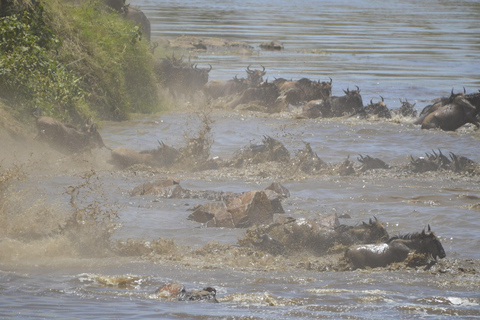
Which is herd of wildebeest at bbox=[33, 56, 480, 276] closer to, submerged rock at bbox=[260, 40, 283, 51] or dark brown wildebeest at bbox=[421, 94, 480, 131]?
dark brown wildebeest at bbox=[421, 94, 480, 131]

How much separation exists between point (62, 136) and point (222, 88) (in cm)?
769

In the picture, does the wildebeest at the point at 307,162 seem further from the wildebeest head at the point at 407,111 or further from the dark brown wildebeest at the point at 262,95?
the dark brown wildebeest at the point at 262,95

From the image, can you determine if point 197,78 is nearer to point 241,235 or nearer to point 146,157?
point 146,157

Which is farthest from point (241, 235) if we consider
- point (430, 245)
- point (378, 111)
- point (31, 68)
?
→ point (378, 111)

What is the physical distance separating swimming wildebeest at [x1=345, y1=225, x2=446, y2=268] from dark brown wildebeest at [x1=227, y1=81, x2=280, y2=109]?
1068cm

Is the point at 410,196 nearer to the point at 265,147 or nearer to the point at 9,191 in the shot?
the point at 265,147

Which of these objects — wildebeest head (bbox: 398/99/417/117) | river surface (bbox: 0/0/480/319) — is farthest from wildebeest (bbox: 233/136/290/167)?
wildebeest head (bbox: 398/99/417/117)

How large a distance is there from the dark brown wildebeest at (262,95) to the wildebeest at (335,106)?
1.25 meters

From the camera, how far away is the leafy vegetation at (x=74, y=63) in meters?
11.4

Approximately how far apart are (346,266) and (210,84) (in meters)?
12.1

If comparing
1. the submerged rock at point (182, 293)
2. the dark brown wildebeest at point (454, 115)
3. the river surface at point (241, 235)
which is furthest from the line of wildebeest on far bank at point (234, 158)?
the submerged rock at point (182, 293)

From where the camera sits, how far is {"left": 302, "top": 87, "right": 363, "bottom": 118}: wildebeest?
16.3 metres

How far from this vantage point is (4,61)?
11.2 m

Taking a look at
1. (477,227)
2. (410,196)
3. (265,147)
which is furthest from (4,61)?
(477,227)
